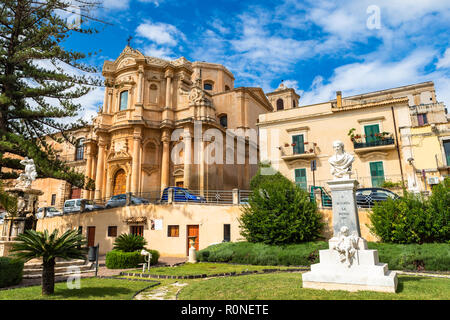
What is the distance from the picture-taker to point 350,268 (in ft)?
25.7

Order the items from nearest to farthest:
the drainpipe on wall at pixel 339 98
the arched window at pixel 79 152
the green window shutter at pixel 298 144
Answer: the green window shutter at pixel 298 144 < the drainpipe on wall at pixel 339 98 < the arched window at pixel 79 152

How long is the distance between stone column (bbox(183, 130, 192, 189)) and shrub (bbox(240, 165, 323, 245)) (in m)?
11.3

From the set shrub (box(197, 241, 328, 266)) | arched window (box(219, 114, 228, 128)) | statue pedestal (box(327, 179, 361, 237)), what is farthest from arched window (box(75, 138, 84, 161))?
statue pedestal (box(327, 179, 361, 237))

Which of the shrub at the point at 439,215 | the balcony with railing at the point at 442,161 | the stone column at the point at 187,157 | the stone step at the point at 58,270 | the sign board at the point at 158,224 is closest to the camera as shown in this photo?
the stone step at the point at 58,270

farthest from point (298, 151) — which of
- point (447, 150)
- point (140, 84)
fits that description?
point (140, 84)

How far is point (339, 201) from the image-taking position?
892cm

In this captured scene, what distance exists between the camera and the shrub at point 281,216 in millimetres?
15992

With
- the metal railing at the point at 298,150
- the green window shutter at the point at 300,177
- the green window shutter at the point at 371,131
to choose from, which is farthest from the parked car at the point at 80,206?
the green window shutter at the point at 371,131

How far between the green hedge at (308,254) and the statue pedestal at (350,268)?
5.85 m

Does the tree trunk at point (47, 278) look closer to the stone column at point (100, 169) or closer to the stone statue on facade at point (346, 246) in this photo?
the stone statue on facade at point (346, 246)

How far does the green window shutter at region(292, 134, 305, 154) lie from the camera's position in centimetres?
2678
